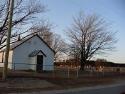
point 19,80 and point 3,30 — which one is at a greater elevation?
point 3,30

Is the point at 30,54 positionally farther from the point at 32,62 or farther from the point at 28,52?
the point at 32,62

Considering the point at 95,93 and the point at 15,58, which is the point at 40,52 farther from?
the point at 95,93

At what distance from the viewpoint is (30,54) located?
4156 cm

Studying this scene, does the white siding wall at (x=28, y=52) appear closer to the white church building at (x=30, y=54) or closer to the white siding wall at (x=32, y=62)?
the white church building at (x=30, y=54)

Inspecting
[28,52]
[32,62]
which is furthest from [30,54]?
[32,62]

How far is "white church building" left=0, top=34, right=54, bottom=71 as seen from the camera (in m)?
40.4

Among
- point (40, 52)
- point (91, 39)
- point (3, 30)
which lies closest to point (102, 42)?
point (91, 39)

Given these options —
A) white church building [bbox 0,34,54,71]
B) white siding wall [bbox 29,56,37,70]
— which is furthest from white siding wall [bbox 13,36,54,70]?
white siding wall [bbox 29,56,37,70]

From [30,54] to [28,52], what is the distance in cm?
49

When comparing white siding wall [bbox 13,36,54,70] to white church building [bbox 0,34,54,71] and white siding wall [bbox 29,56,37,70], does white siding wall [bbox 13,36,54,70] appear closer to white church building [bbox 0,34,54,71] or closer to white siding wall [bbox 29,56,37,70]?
white church building [bbox 0,34,54,71]

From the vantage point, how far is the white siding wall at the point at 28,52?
133 ft

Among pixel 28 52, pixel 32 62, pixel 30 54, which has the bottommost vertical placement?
pixel 32 62

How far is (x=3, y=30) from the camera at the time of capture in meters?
30.7

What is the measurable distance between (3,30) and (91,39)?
987 inches
